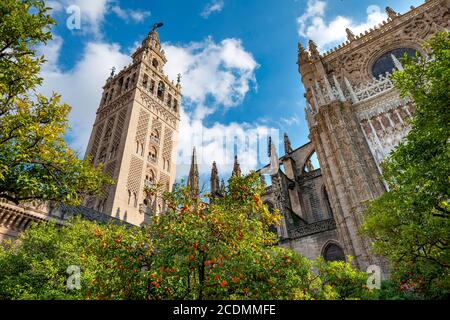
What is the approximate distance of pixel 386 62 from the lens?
18.7 meters

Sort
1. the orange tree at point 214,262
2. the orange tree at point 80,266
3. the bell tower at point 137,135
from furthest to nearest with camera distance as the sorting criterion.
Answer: the bell tower at point 137,135 < the orange tree at point 80,266 < the orange tree at point 214,262

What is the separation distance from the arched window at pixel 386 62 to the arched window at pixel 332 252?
1156 cm

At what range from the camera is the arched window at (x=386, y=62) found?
1825 centimetres

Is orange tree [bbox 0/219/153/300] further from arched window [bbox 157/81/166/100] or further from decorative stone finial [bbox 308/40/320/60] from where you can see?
arched window [bbox 157/81/166/100]

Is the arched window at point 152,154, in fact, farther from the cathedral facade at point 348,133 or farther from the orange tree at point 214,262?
the orange tree at point 214,262

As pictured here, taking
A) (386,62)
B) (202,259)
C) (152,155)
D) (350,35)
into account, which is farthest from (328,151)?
(152,155)

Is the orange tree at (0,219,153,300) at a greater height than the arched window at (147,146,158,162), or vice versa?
the arched window at (147,146,158,162)

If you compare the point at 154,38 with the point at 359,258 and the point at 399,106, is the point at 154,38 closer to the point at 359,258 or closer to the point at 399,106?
the point at 399,106

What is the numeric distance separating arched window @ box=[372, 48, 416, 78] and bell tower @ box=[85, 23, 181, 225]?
20.5 meters

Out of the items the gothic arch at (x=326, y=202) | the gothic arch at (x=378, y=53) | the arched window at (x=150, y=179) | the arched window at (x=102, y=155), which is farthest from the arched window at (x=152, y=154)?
the gothic arch at (x=378, y=53)

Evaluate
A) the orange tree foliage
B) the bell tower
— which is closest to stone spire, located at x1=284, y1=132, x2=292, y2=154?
the bell tower

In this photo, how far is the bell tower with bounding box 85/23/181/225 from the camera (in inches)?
1105

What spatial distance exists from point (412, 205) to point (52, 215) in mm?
19296

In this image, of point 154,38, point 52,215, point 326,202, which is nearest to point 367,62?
point 326,202
